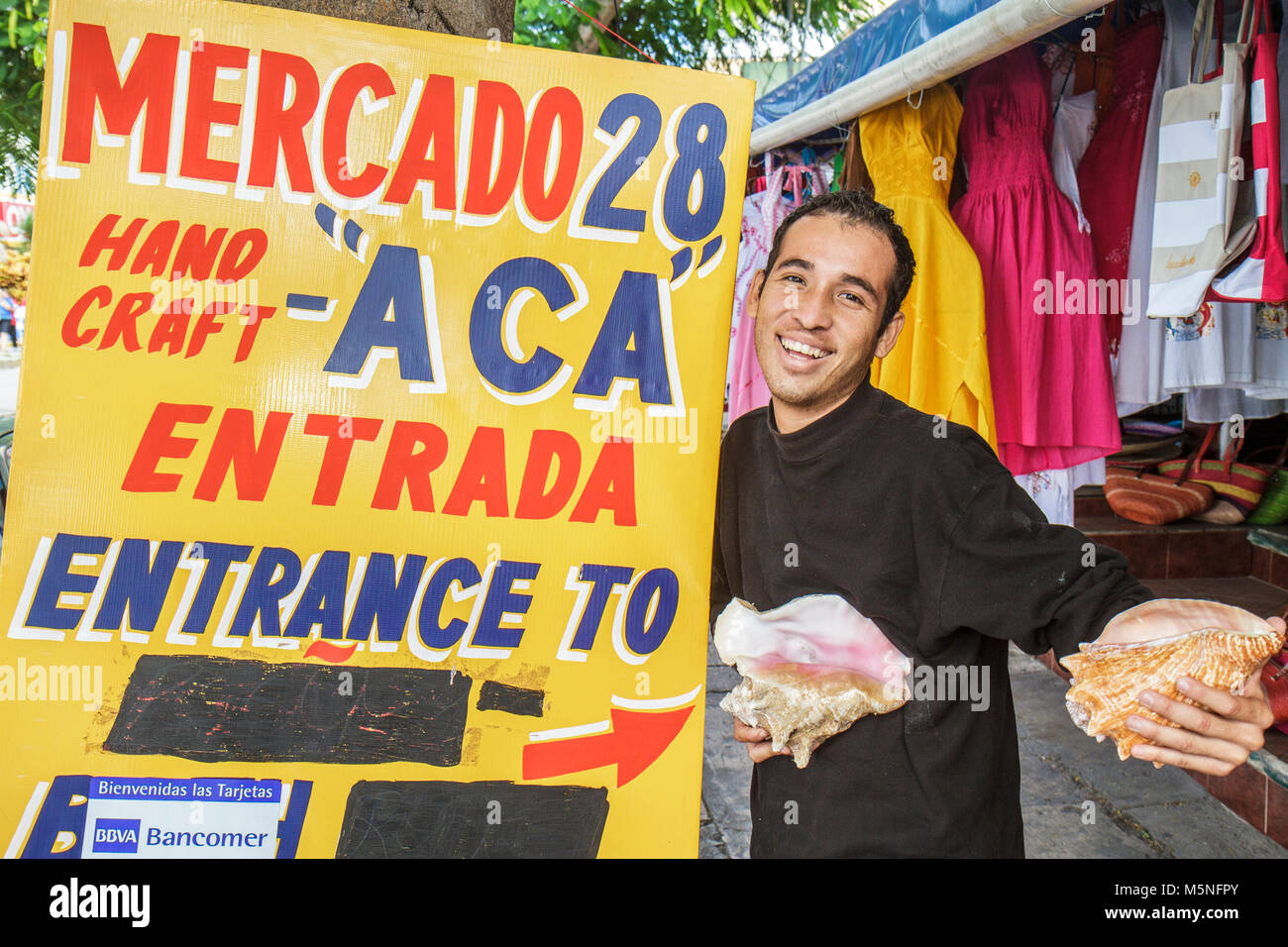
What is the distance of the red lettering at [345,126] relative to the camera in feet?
4.43

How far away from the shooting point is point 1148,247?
2355mm

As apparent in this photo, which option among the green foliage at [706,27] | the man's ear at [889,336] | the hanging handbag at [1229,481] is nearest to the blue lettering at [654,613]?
the man's ear at [889,336]

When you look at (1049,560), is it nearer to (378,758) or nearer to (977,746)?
(977,746)

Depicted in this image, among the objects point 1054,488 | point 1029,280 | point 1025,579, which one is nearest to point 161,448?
point 1025,579

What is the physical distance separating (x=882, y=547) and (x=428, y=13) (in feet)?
3.99

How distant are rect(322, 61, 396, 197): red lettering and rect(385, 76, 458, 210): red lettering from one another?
4 cm

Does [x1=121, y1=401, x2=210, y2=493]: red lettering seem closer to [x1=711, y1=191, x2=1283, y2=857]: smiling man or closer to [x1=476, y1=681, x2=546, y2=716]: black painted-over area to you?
[x1=476, y1=681, x2=546, y2=716]: black painted-over area

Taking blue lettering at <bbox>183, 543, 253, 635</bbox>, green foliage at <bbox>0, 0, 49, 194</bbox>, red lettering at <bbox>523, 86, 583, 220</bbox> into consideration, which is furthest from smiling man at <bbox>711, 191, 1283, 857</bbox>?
green foliage at <bbox>0, 0, 49, 194</bbox>

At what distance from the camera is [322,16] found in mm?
Result: 1337

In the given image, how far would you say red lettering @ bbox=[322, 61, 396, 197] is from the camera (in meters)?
1.35

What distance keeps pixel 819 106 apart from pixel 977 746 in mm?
1836

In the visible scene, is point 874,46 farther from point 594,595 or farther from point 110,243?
point 110,243

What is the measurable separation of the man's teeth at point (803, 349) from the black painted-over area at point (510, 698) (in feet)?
2.31
